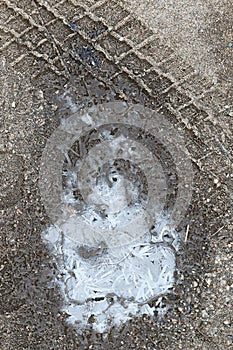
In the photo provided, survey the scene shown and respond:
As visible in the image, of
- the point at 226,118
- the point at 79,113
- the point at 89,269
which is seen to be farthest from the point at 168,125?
the point at 89,269

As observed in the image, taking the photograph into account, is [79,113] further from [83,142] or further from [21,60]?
[21,60]

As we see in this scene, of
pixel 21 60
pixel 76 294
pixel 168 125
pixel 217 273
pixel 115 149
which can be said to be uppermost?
pixel 21 60

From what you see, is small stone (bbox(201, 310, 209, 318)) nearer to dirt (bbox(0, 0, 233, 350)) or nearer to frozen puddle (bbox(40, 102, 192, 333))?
dirt (bbox(0, 0, 233, 350))

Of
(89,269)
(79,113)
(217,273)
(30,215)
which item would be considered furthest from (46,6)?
(217,273)

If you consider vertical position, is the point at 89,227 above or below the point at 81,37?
below

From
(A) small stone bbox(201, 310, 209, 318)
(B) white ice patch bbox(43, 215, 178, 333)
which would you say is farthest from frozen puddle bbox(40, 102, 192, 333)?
(A) small stone bbox(201, 310, 209, 318)
